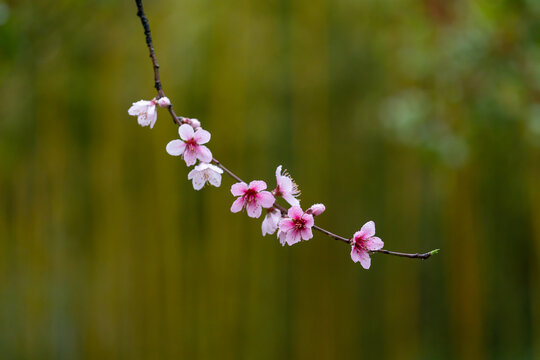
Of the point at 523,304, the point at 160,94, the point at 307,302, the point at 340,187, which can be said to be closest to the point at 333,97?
the point at 340,187

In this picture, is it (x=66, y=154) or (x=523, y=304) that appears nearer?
(x=66, y=154)

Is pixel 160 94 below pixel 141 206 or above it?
below

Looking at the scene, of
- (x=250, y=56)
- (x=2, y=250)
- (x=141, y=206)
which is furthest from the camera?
(x=250, y=56)

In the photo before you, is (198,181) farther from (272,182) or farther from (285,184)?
(272,182)

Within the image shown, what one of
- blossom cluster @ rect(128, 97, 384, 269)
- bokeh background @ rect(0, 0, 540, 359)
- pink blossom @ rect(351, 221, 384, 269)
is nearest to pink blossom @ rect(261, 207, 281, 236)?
blossom cluster @ rect(128, 97, 384, 269)

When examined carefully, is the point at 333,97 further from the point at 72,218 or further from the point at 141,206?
the point at 72,218

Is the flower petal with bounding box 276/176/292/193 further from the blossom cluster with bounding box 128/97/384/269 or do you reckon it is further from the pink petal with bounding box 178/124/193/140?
the pink petal with bounding box 178/124/193/140

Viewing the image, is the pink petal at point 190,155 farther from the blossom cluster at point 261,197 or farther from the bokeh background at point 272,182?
the bokeh background at point 272,182
